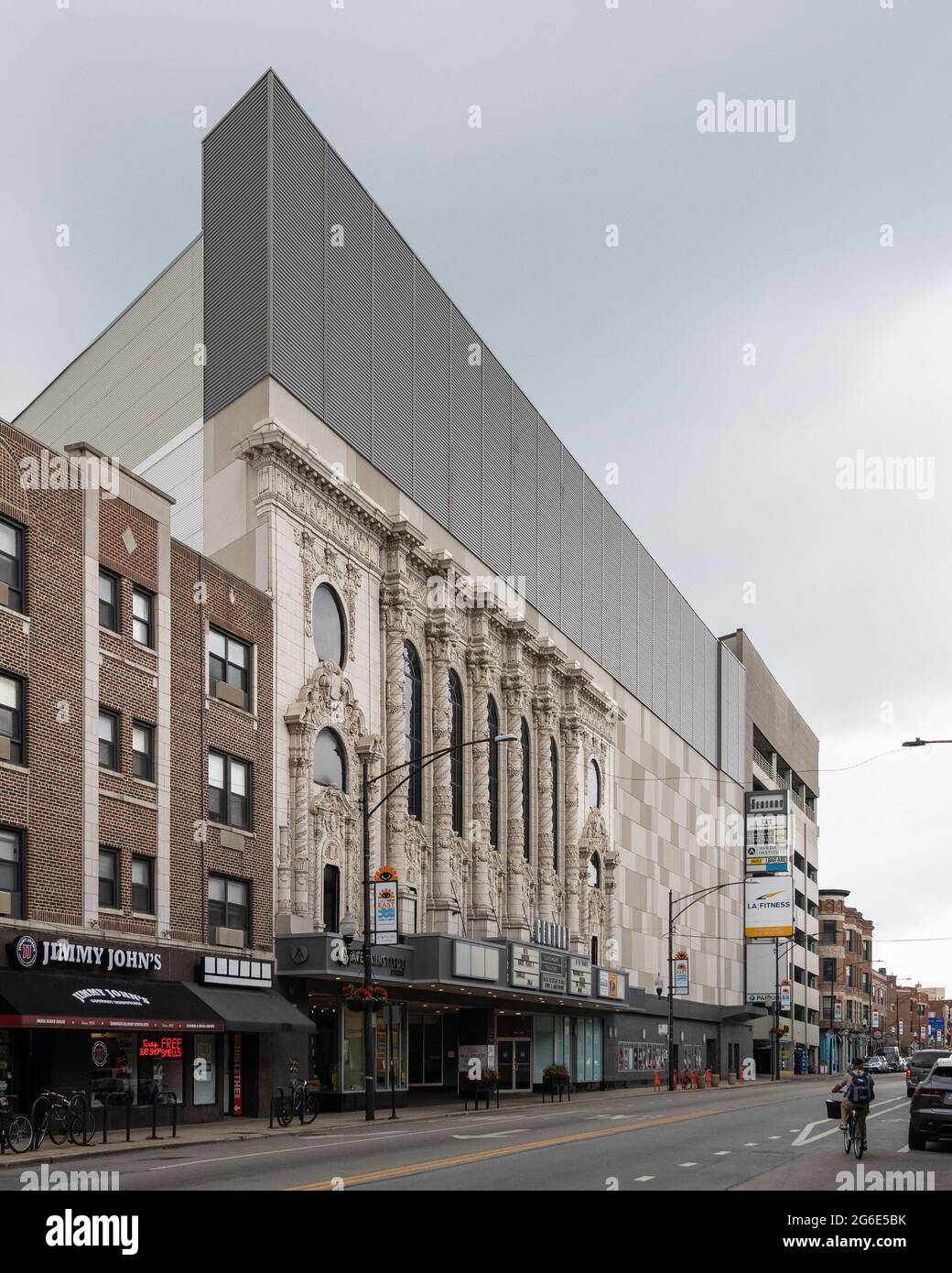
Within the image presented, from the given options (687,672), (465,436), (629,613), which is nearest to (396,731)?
(465,436)

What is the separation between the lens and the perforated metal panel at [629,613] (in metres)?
83.5

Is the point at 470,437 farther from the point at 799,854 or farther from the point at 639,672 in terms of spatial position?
the point at 799,854

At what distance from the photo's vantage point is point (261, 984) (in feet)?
132

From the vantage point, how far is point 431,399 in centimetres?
5756

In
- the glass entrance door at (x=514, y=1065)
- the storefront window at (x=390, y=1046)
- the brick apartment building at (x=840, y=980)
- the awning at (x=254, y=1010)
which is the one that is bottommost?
the brick apartment building at (x=840, y=980)

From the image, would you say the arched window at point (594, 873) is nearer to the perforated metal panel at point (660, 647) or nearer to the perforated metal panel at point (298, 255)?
the perforated metal panel at point (660, 647)

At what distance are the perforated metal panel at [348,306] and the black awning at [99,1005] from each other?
20.9 meters

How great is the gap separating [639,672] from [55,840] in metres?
57.5

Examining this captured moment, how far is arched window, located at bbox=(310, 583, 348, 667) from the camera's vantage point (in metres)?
46.1

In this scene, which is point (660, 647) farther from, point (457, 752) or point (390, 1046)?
point (390, 1046)

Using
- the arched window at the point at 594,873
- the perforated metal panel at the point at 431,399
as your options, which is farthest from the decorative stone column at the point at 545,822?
the perforated metal panel at the point at 431,399

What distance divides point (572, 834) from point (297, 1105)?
107 feet

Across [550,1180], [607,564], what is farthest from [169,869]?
[607,564]

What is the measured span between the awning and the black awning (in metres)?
0.69
